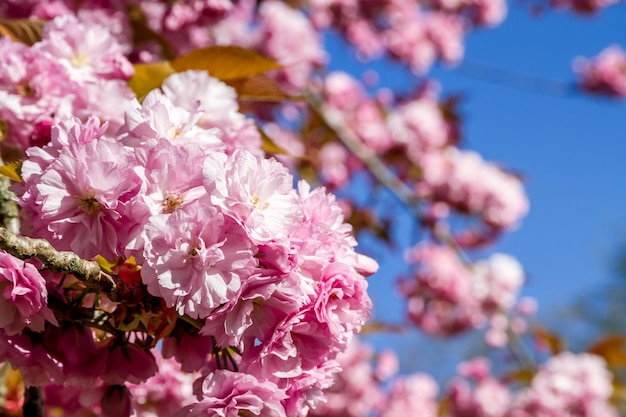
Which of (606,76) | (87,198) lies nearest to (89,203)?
(87,198)

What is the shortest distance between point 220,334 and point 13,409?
0.86 m

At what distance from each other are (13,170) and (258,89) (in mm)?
491

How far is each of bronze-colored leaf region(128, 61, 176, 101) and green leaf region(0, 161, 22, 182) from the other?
29cm

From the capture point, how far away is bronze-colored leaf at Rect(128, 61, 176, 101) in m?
1.03

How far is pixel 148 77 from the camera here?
1037mm

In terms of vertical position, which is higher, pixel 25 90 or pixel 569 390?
pixel 569 390

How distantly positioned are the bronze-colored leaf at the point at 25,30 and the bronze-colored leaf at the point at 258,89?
0.29 metres

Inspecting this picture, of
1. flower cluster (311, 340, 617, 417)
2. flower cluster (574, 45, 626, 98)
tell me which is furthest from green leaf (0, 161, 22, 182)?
flower cluster (574, 45, 626, 98)

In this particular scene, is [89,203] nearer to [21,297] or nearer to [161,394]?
[21,297]

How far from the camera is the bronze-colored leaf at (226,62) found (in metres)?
1.10

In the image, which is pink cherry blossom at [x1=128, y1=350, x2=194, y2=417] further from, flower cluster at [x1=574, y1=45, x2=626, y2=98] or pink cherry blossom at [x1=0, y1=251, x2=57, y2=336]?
flower cluster at [x1=574, y1=45, x2=626, y2=98]

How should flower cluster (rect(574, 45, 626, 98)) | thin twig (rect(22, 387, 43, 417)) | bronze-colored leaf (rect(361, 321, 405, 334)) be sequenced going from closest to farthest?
thin twig (rect(22, 387, 43, 417)), bronze-colored leaf (rect(361, 321, 405, 334)), flower cluster (rect(574, 45, 626, 98))

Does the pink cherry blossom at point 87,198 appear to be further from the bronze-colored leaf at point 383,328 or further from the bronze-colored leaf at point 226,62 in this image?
the bronze-colored leaf at point 383,328

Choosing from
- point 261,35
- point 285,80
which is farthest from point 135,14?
point 261,35
